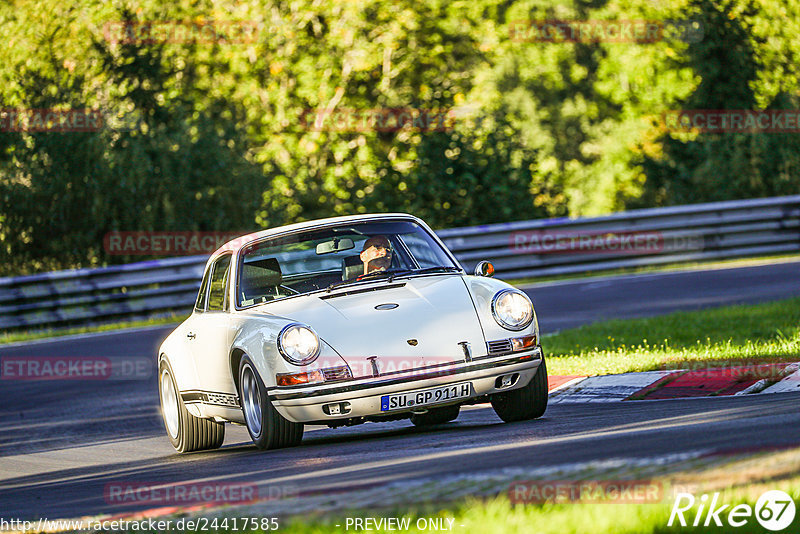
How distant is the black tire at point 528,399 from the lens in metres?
8.36

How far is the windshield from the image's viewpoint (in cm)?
898

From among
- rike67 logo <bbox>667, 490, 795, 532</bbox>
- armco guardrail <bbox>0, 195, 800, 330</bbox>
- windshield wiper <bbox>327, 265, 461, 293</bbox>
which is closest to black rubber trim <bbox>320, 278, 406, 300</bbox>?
windshield wiper <bbox>327, 265, 461, 293</bbox>

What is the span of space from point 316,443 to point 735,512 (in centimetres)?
445

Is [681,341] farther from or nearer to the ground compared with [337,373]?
nearer to the ground

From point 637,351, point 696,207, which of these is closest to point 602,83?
point 696,207

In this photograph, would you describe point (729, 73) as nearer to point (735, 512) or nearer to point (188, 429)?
point (188, 429)

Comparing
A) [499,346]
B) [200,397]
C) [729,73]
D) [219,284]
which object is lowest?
[200,397]

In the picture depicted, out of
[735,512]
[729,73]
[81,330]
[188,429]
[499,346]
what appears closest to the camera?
[735,512]

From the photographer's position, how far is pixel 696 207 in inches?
872

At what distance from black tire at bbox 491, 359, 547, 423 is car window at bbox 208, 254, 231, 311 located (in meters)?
2.16

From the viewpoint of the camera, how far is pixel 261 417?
8.09 meters

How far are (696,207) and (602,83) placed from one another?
31.4 meters

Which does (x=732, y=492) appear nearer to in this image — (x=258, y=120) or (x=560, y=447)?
(x=560, y=447)

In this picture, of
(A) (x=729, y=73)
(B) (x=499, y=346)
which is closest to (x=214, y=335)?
(B) (x=499, y=346)
